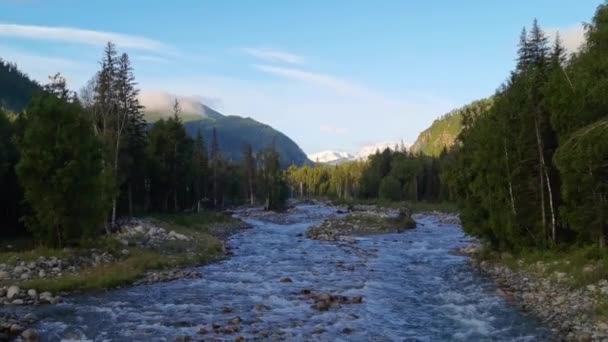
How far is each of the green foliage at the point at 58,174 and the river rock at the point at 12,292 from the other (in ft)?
30.5

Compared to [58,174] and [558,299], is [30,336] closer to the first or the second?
[58,174]

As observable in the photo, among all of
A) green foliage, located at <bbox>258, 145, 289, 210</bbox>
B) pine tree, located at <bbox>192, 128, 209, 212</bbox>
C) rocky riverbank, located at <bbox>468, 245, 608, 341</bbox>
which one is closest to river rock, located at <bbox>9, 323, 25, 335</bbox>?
rocky riverbank, located at <bbox>468, 245, 608, 341</bbox>

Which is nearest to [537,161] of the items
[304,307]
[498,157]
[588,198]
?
[498,157]

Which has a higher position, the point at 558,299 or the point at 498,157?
the point at 498,157

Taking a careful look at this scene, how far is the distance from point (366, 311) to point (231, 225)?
46984 mm

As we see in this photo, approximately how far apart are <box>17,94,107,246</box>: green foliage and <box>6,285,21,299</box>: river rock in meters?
9.28

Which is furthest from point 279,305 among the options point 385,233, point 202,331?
point 385,233

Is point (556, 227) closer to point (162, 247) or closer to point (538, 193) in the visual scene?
point (538, 193)

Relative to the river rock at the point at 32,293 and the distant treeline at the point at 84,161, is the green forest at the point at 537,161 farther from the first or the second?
the distant treeline at the point at 84,161

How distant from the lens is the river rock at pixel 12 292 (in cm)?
2299

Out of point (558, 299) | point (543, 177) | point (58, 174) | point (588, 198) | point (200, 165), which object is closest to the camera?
point (558, 299)

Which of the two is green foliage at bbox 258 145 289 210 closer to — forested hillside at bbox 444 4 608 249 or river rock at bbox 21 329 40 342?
forested hillside at bbox 444 4 608 249

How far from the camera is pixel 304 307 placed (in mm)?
23875

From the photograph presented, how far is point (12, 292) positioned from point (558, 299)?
2374 cm
